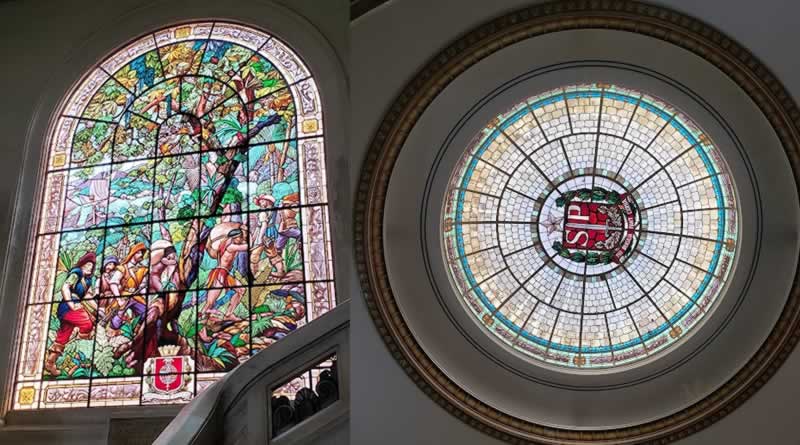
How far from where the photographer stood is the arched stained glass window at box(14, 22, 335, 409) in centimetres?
755

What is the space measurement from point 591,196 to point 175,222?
16.0ft

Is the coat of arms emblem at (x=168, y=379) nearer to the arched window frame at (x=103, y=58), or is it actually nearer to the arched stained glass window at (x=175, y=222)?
the arched stained glass window at (x=175, y=222)

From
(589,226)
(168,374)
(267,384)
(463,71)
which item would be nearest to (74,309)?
(168,374)

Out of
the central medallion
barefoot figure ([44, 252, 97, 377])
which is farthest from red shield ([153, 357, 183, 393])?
the central medallion

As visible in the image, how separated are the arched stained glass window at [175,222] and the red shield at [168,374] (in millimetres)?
15

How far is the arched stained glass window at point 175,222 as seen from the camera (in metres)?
7.55

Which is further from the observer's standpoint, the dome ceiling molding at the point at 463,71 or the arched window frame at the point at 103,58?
the arched window frame at the point at 103,58

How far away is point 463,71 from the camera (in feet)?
15.0

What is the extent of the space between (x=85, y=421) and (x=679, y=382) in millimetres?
5885

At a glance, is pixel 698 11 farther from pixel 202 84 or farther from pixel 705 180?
→ pixel 202 84

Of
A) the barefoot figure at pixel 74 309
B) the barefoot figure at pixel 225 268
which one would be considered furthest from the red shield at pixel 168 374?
the barefoot figure at pixel 74 309

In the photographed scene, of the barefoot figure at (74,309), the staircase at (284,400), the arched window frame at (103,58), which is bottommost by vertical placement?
the staircase at (284,400)

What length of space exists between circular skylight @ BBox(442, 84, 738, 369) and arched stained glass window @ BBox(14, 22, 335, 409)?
2.77 m

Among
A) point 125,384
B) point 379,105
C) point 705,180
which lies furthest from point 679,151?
point 125,384
